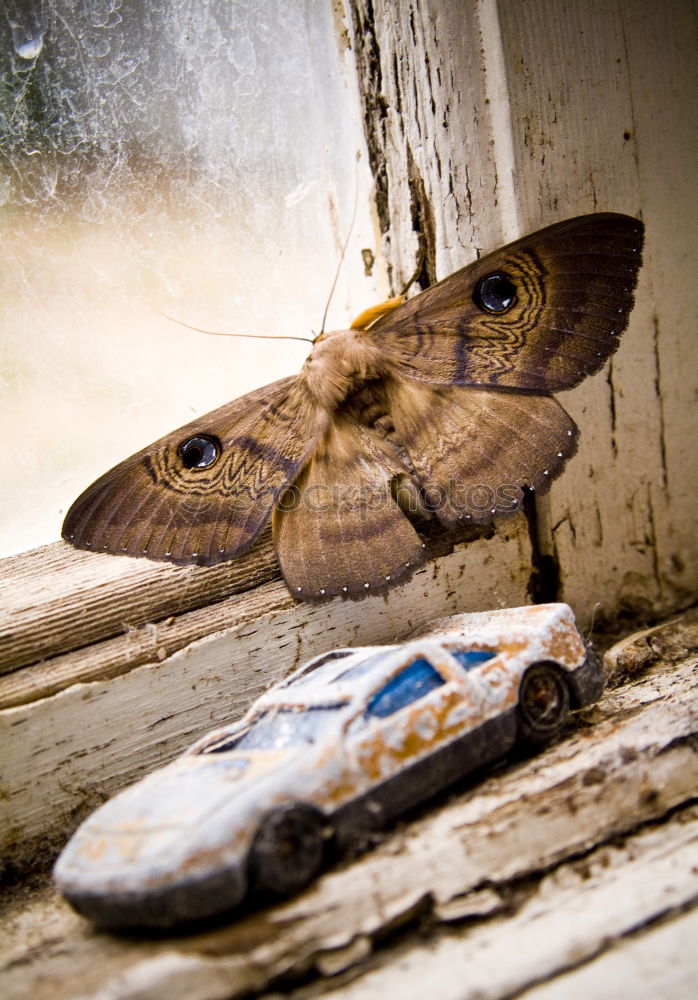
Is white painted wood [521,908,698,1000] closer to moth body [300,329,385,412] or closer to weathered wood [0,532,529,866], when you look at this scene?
weathered wood [0,532,529,866]

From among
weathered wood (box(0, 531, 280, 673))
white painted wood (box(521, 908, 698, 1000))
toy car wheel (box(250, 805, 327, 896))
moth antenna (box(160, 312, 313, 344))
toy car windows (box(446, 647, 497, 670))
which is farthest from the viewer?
moth antenna (box(160, 312, 313, 344))

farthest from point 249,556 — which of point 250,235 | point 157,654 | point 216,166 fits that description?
point 216,166

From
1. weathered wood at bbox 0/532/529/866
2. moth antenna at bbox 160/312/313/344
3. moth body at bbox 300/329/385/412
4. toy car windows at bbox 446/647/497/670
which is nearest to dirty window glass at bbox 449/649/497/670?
toy car windows at bbox 446/647/497/670

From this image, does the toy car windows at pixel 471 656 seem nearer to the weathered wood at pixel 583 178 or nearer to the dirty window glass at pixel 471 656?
the dirty window glass at pixel 471 656

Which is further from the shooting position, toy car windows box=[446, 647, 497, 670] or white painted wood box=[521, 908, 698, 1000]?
toy car windows box=[446, 647, 497, 670]

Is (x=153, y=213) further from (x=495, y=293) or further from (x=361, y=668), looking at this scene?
(x=361, y=668)

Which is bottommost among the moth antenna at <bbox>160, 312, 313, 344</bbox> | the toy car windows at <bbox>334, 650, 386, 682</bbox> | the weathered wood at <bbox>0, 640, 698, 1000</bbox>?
the weathered wood at <bbox>0, 640, 698, 1000</bbox>
